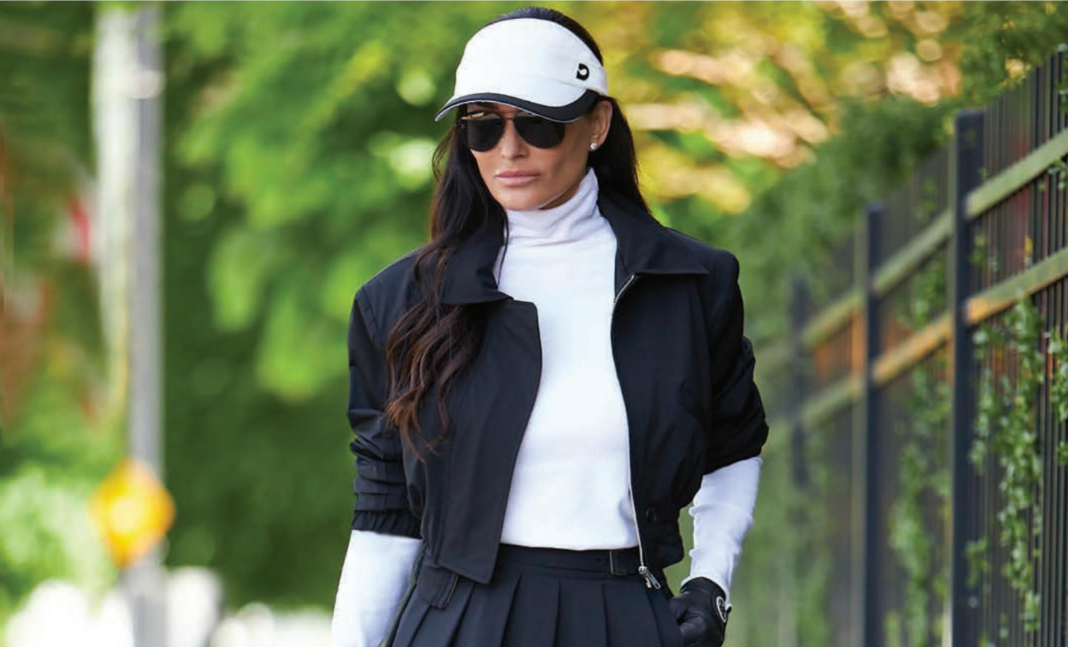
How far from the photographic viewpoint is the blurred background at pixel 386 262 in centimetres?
552

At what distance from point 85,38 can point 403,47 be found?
10.2m

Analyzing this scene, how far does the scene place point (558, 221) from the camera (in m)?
3.79

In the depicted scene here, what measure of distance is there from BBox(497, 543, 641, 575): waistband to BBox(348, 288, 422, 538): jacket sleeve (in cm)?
27

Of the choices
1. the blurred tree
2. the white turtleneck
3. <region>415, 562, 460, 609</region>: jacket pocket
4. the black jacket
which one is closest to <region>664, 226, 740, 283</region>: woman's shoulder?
the black jacket

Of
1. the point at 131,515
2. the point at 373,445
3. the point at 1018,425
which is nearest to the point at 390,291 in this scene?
the point at 373,445

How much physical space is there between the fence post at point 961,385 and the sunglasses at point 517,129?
2.04 m

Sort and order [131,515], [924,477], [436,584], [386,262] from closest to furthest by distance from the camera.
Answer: [436,584] < [924,477] < [386,262] < [131,515]

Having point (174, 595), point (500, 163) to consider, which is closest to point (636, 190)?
point (500, 163)

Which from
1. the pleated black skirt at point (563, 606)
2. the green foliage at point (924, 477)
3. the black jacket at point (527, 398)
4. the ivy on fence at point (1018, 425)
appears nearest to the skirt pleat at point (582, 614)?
the pleated black skirt at point (563, 606)

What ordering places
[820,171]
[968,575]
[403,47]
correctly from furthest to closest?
[403,47] < [820,171] < [968,575]

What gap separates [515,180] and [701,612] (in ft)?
2.64

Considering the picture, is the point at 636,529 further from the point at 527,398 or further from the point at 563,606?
the point at 527,398

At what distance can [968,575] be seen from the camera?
18.2ft

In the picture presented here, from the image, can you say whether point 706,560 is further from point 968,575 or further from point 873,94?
point 873,94
